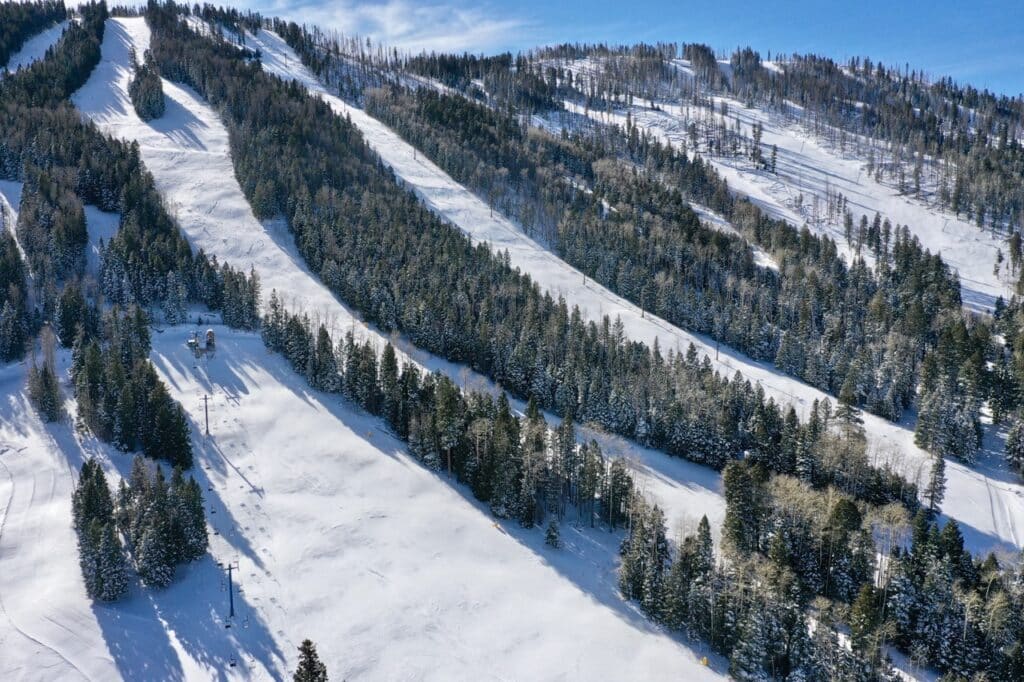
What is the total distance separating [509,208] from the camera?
181875 millimetres

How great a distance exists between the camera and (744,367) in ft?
402

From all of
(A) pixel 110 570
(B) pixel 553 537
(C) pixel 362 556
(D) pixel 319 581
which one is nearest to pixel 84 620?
(A) pixel 110 570

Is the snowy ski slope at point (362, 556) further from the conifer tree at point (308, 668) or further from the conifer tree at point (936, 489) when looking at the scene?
the conifer tree at point (936, 489)

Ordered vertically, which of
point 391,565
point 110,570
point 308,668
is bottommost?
point 391,565

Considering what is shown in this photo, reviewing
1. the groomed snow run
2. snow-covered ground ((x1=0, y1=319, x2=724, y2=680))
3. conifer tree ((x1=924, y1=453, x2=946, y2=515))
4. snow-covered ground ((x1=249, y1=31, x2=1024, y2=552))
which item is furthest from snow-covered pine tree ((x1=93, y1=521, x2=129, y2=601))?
snow-covered ground ((x1=249, y1=31, x2=1024, y2=552))

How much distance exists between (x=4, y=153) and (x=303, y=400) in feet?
335

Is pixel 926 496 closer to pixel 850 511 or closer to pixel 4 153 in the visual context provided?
pixel 850 511

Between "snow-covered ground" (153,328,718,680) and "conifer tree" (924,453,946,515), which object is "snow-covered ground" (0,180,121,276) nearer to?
→ "snow-covered ground" (153,328,718,680)

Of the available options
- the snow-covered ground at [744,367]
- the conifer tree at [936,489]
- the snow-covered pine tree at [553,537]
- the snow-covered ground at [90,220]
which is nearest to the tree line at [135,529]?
the snow-covered pine tree at [553,537]

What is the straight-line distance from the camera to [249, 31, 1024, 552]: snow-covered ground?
82.8 meters

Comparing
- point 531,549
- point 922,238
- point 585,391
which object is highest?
point 922,238

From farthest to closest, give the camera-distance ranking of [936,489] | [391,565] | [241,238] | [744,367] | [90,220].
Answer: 1. [241,238]
2. [90,220]
3. [744,367]
4. [936,489]
5. [391,565]

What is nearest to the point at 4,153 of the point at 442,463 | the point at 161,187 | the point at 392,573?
the point at 161,187

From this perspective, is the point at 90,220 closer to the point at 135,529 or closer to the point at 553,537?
the point at 135,529
